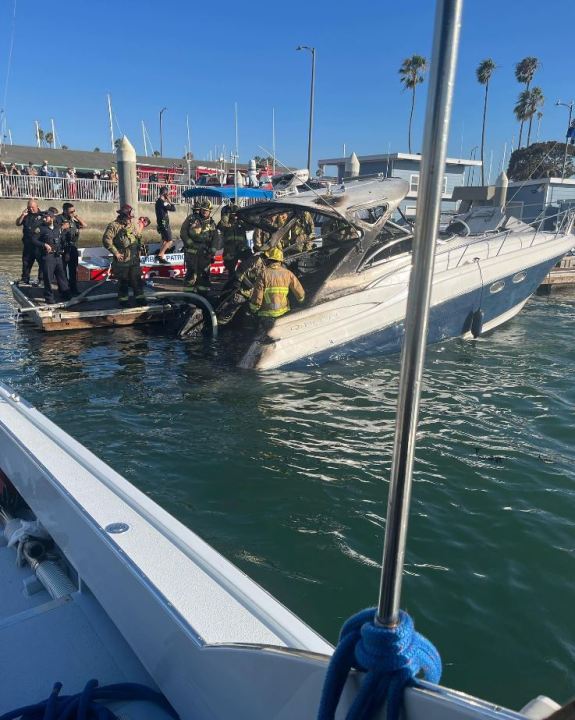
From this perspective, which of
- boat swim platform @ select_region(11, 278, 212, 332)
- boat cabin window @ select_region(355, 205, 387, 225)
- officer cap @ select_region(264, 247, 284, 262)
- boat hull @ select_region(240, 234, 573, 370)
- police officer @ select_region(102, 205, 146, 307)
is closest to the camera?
boat hull @ select_region(240, 234, 573, 370)

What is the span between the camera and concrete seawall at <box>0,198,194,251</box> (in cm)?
2503

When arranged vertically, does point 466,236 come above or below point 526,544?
above

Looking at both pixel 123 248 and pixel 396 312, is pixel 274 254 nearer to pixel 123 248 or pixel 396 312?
pixel 396 312

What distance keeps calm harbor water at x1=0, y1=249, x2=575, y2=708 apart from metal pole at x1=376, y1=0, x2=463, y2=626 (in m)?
2.14

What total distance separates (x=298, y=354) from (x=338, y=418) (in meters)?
1.84

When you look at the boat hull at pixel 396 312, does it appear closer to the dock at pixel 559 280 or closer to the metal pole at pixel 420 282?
the metal pole at pixel 420 282

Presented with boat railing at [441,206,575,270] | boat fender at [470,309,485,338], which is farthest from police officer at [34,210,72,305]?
boat fender at [470,309,485,338]

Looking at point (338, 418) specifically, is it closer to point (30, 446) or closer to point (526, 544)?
point (526, 544)

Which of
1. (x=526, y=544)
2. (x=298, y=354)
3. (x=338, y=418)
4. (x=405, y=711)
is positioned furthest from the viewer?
(x=298, y=354)

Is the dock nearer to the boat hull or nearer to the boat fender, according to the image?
the boat hull

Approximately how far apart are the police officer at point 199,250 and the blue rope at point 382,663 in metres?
9.47

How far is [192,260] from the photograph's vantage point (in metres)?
10.4

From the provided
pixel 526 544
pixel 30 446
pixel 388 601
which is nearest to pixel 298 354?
pixel 526 544

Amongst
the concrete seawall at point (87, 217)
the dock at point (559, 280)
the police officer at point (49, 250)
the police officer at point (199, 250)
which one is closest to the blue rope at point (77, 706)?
the police officer at point (199, 250)
